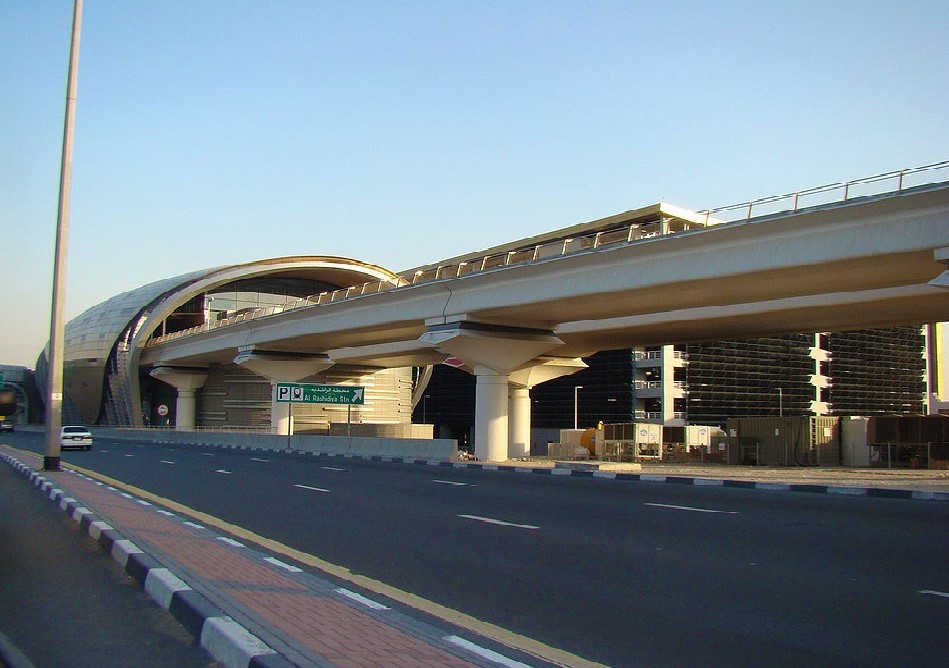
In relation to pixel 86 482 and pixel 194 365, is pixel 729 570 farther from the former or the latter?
pixel 194 365

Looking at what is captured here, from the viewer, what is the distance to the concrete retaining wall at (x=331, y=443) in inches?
1371

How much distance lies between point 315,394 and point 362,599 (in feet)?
126

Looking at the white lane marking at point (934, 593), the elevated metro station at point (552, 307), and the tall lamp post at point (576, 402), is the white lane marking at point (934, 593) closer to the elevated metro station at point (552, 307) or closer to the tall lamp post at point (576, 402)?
the elevated metro station at point (552, 307)

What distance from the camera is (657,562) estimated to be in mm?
8828

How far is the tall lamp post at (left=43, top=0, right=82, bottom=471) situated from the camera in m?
21.2

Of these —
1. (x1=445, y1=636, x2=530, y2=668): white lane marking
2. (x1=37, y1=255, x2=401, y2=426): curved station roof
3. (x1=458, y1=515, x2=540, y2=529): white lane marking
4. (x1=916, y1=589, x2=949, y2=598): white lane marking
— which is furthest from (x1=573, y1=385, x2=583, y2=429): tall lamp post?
(x1=445, y1=636, x2=530, y2=668): white lane marking

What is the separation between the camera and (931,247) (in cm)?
1908

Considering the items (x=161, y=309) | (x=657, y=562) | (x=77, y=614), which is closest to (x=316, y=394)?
(x=161, y=309)

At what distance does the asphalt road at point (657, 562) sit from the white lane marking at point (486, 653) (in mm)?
669

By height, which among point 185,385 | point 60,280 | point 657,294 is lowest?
point 185,385

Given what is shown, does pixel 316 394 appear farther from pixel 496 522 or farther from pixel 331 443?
pixel 496 522

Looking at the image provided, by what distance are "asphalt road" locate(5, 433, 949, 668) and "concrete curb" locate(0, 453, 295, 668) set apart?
1940mm

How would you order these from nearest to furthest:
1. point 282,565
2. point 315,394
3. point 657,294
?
1. point 282,565
2. point 657,294
3. point 315,394

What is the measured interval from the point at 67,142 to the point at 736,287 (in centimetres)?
1878
